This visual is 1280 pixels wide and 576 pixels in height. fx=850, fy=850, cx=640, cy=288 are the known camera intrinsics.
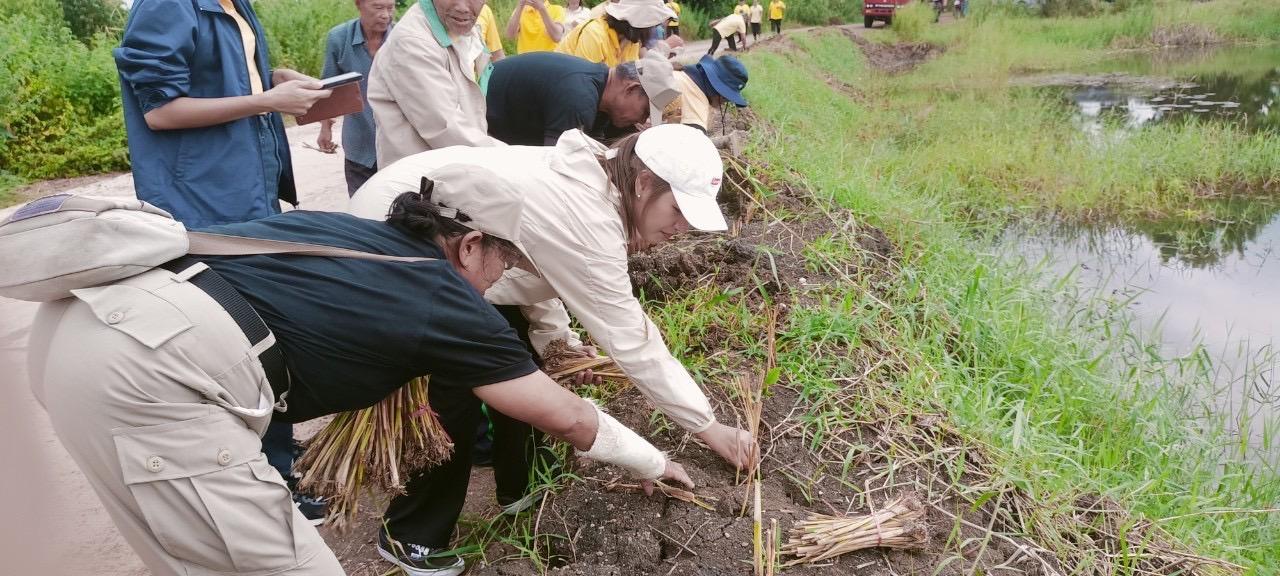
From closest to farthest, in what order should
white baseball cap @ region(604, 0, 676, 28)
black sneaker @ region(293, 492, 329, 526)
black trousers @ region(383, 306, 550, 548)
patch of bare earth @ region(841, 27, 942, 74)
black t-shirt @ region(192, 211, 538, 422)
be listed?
black t-shirt @ region(192, 211, 538, 422) < black trousers @ region(383, 306, 550, 548) < black sneaker @ region(293, 492, 329, 526) < white baseball cap @ region(604, 0, 676, 28) < patch of bare earth @ region(841, 27, 942, 74)

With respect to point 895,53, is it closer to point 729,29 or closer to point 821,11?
point 821,11

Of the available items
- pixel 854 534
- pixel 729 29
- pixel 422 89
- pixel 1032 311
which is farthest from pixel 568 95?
pixel 729 29

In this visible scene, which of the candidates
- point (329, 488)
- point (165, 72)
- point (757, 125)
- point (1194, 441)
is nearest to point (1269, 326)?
point (1194, 441)

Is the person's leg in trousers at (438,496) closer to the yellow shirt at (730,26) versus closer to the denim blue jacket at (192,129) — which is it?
the denim blue jacket at (192,129)

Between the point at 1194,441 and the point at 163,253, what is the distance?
3922 millimetres

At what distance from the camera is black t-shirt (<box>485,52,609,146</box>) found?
10.3 feet

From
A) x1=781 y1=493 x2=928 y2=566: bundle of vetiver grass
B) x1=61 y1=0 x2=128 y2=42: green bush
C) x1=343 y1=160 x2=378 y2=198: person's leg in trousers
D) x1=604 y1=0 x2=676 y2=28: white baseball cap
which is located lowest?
x1=781 y1=493 x2=928 y2=566: bundle of vetiver grass

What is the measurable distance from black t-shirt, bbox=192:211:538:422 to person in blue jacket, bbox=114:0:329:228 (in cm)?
90

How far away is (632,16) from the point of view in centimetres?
401

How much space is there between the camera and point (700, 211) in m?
2.08

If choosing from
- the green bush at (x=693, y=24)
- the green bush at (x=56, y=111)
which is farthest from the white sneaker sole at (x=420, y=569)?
the green bush at (x=693, y=24)

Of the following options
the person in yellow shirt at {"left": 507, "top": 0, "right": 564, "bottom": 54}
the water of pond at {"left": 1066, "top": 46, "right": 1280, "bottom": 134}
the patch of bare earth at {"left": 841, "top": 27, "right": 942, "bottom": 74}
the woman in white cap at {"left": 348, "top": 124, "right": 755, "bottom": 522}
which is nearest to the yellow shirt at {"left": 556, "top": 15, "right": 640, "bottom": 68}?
the person in yellow shirt at {"left": 507, "top": 0, "right": 564, "bottom": 54}

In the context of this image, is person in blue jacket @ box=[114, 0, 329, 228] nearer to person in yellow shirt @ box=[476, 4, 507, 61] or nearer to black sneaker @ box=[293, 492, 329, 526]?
black sneaker @ box=[293, 492, 329, 526]

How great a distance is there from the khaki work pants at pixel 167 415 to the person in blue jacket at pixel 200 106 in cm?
105
